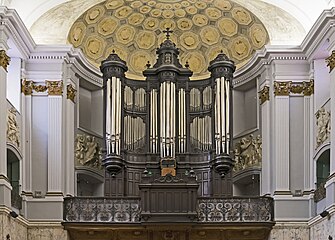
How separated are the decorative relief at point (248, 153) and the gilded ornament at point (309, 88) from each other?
7.87 ft

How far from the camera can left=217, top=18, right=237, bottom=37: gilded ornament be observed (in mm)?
33344

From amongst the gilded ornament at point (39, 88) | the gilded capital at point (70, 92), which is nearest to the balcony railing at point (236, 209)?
the gilded capital at point (70, 92)

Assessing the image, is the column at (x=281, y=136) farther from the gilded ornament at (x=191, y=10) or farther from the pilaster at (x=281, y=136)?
the gilded ornament at (x=191, y=10)

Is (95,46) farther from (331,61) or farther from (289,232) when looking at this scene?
(331,61)

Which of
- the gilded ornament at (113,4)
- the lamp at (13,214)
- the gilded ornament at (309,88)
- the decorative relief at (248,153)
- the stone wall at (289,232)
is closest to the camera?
the lamp at (13,214)

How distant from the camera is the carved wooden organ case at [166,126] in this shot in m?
31.1

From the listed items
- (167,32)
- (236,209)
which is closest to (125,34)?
(167,32)

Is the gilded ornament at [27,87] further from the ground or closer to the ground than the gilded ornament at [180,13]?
closer to the ground

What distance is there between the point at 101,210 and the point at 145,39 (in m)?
7.16

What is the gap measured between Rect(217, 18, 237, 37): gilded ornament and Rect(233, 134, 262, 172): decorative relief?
12.3 feet

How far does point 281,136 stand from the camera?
30.5m

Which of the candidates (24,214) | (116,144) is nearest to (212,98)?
(116,144)

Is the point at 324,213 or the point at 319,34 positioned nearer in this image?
the point at 324,213

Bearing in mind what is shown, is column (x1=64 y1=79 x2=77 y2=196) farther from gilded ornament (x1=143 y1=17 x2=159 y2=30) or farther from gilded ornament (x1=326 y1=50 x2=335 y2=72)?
gilded ornament (x1=326 y1=50 x2=335 y2=72)
